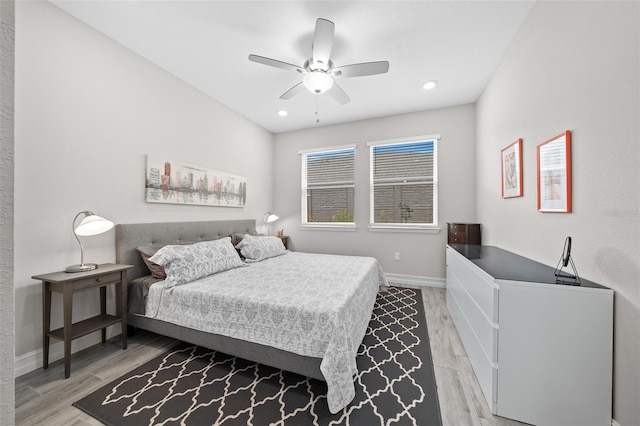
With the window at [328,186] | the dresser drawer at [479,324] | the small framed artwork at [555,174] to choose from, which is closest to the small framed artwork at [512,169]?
the small framed artwork at [555,174]

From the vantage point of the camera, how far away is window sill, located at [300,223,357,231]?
14.4ft

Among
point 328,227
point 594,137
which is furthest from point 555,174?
point 328,227

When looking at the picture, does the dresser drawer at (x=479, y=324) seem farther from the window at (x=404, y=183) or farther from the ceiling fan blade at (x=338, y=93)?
the ceiling fan blade at (x=338, y=93)

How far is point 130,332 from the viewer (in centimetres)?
239

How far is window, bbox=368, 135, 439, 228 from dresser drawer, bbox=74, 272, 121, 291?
345cm

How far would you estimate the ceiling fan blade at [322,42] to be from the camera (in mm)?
1829

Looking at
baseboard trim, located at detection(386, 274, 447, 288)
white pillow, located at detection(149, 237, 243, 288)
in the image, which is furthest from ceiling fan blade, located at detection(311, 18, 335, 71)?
baseboard trim, located at detection(386, 274, 447, 288)

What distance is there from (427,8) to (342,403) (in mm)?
2945

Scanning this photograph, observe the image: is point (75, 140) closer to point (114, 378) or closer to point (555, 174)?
point (114, 378)

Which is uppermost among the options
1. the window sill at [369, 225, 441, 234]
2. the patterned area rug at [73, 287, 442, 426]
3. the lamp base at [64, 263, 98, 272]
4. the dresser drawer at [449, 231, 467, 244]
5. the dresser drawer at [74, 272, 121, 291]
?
the window sill at [369, 225, 441, 234]

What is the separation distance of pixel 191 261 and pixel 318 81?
209 centimetres

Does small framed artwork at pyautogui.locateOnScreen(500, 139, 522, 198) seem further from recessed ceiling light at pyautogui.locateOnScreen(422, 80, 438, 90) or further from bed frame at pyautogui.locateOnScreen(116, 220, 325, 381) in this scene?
bed frame at pyautogui.locateOnScreen(116, 220, 325, 381)

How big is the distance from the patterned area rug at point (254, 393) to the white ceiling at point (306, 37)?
2853mm

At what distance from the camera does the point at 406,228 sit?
403 centimetres
